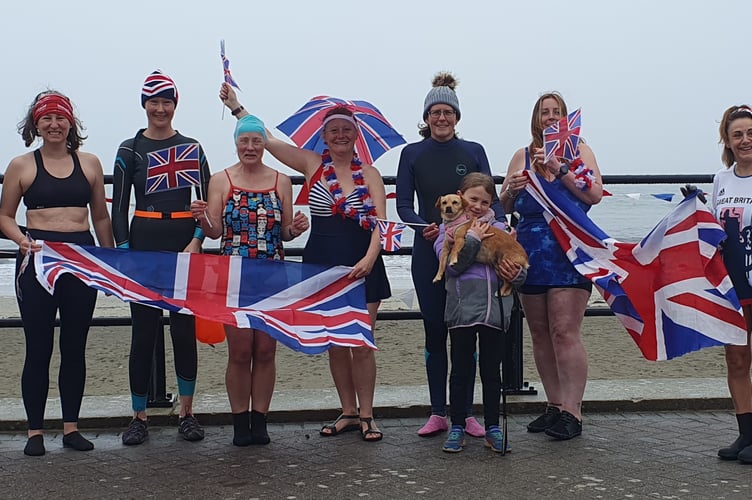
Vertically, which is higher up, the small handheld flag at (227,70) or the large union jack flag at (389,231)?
the small handheld flag at (227,70)

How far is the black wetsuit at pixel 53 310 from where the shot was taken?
17.4 feet

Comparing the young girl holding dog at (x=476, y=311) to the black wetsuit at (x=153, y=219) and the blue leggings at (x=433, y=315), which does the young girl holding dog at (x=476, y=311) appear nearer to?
the blue leggings at (x=433, y=315)

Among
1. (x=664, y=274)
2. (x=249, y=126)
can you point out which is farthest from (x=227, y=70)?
(x=664, y=274)

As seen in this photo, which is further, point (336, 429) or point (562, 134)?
point (336, 429)

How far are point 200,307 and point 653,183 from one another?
3.36 metres

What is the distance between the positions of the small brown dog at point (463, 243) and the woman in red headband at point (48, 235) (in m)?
2.03

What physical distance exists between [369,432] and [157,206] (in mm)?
1817

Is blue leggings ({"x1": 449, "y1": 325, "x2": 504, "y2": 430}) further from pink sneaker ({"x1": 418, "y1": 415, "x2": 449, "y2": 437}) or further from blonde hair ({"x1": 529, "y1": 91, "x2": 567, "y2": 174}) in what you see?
blonde hair ({"x1": 529, "y1": 91, "x2": 567, "y2": 174})

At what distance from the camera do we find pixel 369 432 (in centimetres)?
556

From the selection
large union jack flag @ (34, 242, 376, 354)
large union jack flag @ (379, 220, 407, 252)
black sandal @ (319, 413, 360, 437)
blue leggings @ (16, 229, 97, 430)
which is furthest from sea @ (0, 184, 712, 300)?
blue leggings @ (16, 229, 97, 430)

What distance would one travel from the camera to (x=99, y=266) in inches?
211

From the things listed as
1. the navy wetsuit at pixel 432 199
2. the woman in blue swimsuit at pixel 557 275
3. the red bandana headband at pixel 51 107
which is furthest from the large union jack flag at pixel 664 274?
the red bandana headband at pixel 51 107

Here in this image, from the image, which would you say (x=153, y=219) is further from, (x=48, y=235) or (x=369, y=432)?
(x=369, y=432)

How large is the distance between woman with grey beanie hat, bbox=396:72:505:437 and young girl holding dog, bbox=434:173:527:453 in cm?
25
